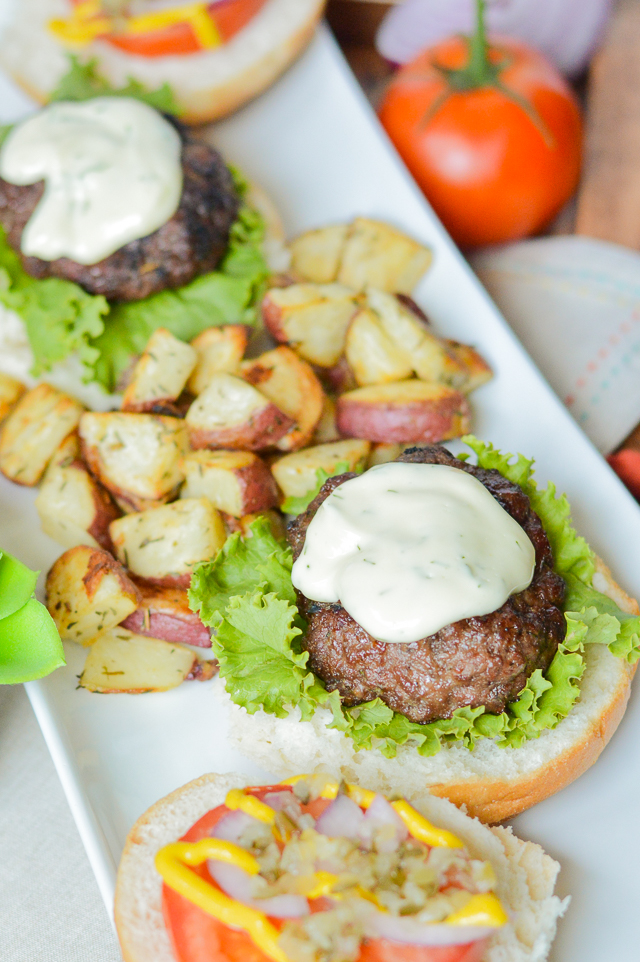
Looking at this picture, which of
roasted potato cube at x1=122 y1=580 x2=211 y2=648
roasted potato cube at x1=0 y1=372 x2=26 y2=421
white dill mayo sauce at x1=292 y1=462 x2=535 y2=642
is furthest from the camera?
roasted potato cube at x1=0 y1=372 x2=26 y2=421

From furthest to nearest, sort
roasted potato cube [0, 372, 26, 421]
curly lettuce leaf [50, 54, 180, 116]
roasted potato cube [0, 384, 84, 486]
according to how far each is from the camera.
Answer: curly lettuce leaf [50, 54, 180, 116] → roasted potato cube [0, 372, 26, 421] → roasted potato cube [0, 384, 84, 486]

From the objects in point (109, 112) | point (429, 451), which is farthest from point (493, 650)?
point (109, 112)

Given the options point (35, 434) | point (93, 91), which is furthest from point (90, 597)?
point (93, 91)

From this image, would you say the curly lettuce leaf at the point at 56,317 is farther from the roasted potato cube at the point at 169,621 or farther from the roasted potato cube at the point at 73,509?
the roasted potato cube at the point at 169,621

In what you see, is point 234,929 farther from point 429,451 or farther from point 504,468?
point 504,468

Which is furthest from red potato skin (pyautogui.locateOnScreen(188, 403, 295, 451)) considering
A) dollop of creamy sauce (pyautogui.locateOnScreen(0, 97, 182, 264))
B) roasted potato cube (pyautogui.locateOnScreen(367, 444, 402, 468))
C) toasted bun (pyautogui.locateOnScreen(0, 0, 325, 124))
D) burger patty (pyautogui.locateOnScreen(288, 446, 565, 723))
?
toasted bun (pyautogui.locateOnScreen(0, 0, 325, 124))

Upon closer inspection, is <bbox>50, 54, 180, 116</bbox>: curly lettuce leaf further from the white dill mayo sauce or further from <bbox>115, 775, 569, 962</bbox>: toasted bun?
<bbox>115, 775, 569, 962</bbox>: toasted bun
